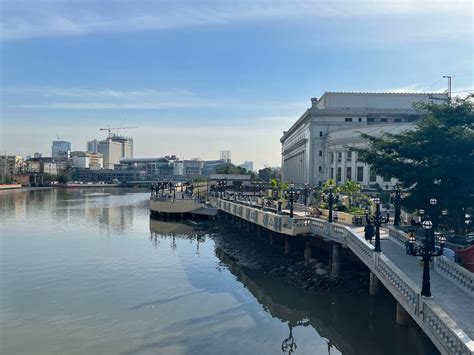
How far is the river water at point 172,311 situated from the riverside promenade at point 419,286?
2.53 m

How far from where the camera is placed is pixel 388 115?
10044 centimetres

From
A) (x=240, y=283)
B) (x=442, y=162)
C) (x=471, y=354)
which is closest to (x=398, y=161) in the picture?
(x=442, y=162)

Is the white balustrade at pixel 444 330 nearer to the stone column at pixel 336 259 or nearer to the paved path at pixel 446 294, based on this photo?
the paved path at pixel 446 294

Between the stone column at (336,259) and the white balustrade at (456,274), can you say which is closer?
the white balustrade at (456,274)

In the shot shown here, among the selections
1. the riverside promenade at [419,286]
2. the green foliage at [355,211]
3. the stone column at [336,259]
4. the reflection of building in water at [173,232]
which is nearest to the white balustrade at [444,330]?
the riverside promenade at [419,286]

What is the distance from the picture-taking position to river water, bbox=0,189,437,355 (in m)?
22.0

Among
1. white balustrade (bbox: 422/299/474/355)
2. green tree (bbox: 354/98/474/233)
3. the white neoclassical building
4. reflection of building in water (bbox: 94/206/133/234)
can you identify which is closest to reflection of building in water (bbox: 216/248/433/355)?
white balustrade (bbox: 422/299/474/355)

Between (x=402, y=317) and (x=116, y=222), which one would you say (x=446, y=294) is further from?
(x=116, y=222)

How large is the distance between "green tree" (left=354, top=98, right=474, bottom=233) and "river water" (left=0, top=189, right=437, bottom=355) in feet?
23.2

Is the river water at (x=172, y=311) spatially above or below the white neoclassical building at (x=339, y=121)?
below

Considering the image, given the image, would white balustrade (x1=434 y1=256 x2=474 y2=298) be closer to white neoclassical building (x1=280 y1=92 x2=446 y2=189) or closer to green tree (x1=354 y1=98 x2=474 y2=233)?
green tree (x1=354 y1=98 x2=474 y2=233)

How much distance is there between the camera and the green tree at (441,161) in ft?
90.1

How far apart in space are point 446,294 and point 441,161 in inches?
419

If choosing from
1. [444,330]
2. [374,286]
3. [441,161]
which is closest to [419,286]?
[444,330]
